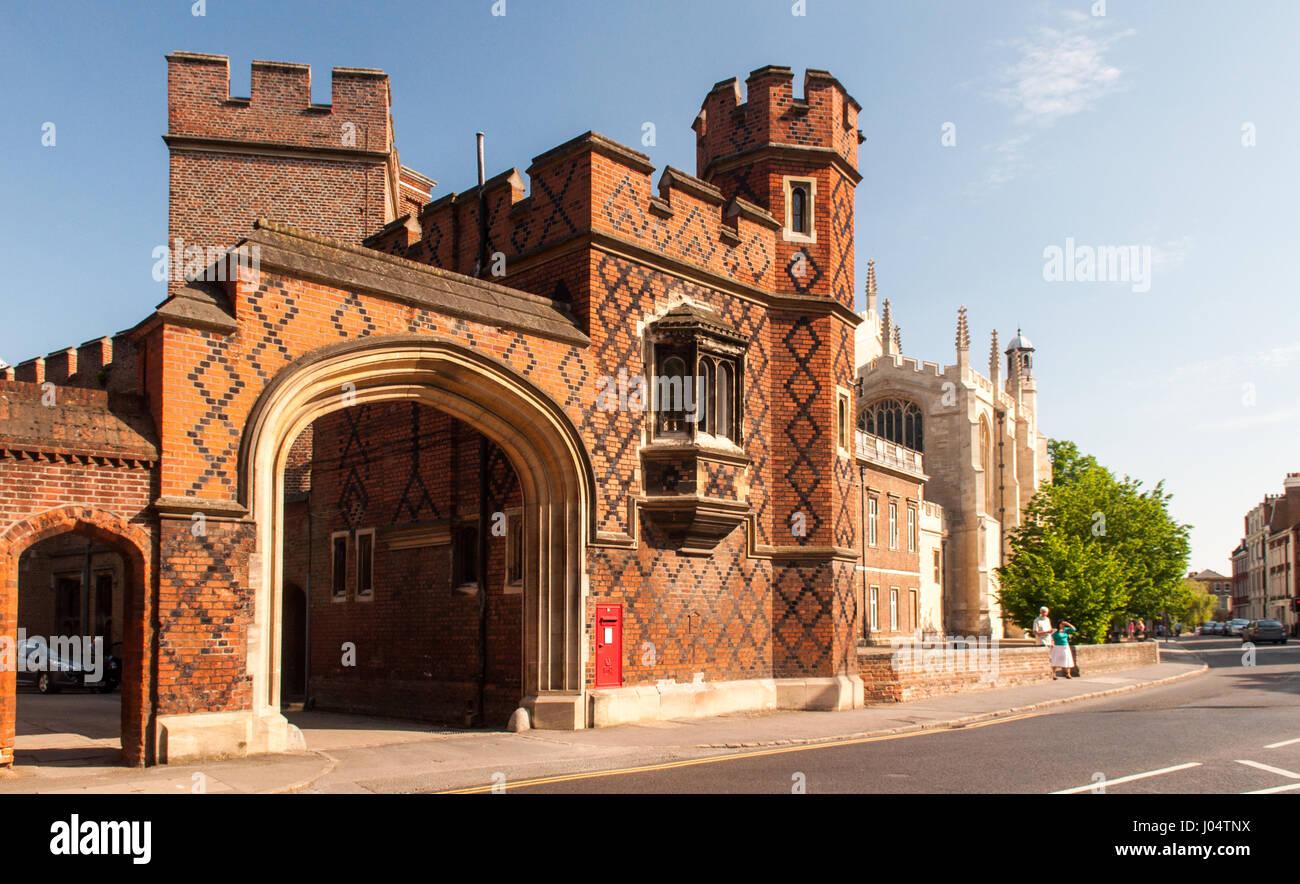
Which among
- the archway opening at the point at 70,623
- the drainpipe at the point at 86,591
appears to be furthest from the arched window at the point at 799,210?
the drainpipe at the point at 86,591

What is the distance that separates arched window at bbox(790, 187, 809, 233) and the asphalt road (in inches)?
359

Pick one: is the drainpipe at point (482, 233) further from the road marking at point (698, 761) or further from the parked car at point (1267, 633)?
the parked car at point (1267, 633)

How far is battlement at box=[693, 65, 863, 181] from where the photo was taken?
18453 millimetres

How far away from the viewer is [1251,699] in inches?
763

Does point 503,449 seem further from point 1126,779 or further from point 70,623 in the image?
point 70,623

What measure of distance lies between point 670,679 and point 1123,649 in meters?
23.7

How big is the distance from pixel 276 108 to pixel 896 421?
39452 millimetres

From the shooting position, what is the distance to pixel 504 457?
53.9 feet

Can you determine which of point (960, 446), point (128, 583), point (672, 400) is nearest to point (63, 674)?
point (128, 583)

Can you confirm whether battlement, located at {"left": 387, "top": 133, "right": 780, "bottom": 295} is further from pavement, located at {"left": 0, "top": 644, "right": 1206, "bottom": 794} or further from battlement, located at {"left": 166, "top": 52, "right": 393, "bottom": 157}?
pavement, located at {"left": 0, "top": 644, "right": 1206, "bottom": 794}

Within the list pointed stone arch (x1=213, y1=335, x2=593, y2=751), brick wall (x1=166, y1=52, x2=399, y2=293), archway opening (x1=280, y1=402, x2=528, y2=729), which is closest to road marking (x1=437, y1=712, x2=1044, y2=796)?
pointed stone arch (x1=213, y1=335, x2=593, y2=751)

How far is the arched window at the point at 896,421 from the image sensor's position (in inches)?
2179
